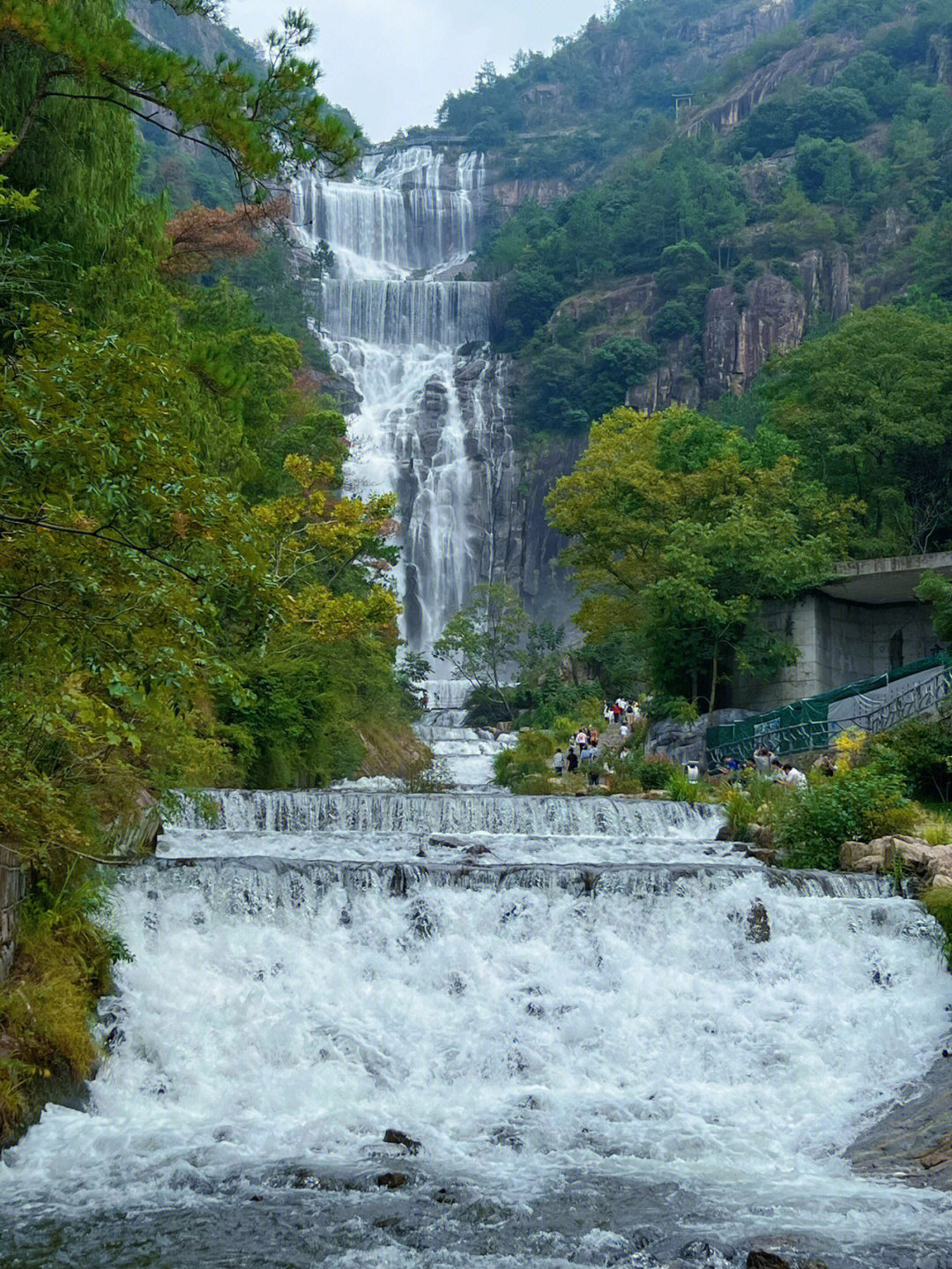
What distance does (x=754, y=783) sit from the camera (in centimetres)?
1984

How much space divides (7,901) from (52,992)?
796mm

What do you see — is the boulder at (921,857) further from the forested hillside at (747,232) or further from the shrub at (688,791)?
the forested hillside at (747,232)

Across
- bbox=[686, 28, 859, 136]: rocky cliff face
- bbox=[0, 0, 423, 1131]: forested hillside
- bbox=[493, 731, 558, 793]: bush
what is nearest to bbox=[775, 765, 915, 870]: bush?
bbox=[0, 0, 423, 1131]: forested hillside

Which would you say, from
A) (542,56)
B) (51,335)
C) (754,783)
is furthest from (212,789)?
(542,56)

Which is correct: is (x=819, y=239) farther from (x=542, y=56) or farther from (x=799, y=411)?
(x=542, y=56)

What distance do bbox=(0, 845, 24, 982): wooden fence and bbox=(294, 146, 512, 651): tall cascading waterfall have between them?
31.6m

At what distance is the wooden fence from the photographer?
973 centimetres

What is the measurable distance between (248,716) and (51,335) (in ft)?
46.8

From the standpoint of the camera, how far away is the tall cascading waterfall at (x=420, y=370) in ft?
188

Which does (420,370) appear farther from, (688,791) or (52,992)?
(52,992)

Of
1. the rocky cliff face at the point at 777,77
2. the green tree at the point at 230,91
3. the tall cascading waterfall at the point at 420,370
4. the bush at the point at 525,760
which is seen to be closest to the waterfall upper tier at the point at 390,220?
the tall cascading waterfall at the point at 420,370

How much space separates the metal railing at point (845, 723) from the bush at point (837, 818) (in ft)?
16.2

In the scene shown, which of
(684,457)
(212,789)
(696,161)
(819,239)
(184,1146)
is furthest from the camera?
(696,161)

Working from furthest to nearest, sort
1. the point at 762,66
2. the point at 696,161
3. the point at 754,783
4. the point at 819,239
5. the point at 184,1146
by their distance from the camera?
the point at 762,66 → the point at 696,161 → the point at 819,239 → the point at 754,783 → the point at 184,1146
